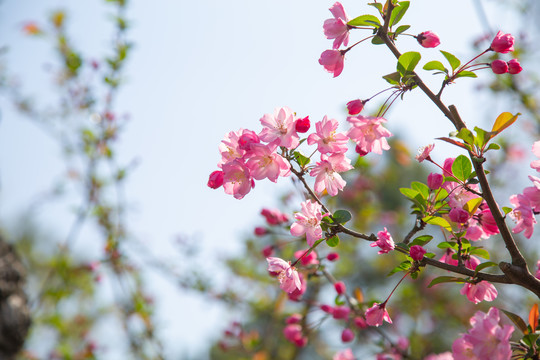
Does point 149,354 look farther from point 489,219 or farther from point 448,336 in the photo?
point 448,336

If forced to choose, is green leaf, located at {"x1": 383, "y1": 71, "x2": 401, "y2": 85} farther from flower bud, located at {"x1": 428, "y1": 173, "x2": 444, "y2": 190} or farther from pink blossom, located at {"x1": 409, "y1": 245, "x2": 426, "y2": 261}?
pink blossom, located at {"x1": 409, "y1": 245, "x2": 426, "y2": 261}

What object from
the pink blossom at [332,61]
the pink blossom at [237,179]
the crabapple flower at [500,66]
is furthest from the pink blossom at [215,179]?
the crabapple flower at [500,66]

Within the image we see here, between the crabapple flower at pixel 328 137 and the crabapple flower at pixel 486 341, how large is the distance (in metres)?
0.56

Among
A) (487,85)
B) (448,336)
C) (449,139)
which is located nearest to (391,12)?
(449,139)

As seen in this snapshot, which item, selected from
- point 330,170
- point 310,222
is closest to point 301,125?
point 330,170

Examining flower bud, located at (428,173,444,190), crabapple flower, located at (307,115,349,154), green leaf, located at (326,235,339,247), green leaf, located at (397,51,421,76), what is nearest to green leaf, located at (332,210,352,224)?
green leaf, located at (326,235,339,247)

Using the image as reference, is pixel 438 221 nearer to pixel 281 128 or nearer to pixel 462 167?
pixel 462 167

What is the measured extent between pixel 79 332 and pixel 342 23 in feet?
18.6

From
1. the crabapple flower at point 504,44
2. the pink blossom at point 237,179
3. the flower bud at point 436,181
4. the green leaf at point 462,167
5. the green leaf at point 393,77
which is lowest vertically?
the pink blossom at point 237,179

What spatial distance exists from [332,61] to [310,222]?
1.55 ft

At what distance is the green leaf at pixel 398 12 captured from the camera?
1.12 metres

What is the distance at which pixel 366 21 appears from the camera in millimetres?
1102

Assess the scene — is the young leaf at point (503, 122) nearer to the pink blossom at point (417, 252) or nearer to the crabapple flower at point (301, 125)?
the pink blossom at point (417, 252)

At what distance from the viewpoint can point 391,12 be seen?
3.60 feet
